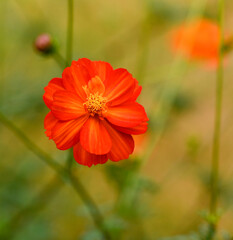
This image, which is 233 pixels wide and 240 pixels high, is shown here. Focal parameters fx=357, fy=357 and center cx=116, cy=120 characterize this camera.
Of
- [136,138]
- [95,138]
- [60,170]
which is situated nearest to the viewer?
[95,138]

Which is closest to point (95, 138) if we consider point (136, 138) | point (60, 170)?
point (60, 170)

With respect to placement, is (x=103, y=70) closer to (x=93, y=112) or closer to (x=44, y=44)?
(x=93, y=112)

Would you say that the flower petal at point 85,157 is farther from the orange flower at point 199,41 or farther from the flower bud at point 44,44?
the orange flower at point 199,41

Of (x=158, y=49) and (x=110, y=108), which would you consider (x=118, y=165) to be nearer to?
(x=110, y=108)

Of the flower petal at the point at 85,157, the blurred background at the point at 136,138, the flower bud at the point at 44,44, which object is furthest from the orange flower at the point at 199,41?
the flower petal at the point at 85,157

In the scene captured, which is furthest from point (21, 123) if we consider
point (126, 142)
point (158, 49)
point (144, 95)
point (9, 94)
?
point (126, 142)

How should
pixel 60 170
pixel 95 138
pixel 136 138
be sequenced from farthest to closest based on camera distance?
pixel 136 138, pixel 60 170, pixel 95 138

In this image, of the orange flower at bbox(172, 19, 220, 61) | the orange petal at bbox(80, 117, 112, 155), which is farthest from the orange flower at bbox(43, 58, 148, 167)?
the orange flower at bbox(172, 19, 220, 61)
